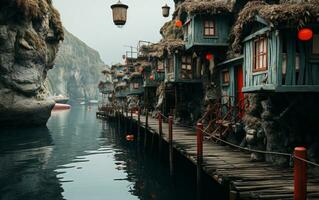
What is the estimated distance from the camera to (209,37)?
2391cm

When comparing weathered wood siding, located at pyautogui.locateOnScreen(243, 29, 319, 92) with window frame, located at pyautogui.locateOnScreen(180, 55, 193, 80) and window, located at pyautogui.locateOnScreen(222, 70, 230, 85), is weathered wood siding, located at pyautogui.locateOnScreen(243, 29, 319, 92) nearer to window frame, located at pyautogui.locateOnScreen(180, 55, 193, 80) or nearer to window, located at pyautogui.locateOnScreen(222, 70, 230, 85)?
window, located at pyautogui.locateOnScreen(222, 70, 230, 85)

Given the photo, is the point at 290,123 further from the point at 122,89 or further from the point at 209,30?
the point at 122,89

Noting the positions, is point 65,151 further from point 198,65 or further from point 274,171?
point 274,171

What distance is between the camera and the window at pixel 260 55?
13.8 m

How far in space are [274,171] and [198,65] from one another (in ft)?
59.3

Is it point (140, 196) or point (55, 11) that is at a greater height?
point (55, 11)

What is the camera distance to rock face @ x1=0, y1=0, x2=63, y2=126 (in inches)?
1363

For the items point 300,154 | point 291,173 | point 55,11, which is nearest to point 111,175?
point 291,173

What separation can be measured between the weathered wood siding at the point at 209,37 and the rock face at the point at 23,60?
19468 mm

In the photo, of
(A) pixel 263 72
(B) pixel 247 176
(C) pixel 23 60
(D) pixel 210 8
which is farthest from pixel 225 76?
(C) pixel 23 60

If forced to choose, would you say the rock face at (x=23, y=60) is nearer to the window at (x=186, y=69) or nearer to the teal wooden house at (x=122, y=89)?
the window at (x=186, y=69)

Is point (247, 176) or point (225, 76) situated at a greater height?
point (225, 76)

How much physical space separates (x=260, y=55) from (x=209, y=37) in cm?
999

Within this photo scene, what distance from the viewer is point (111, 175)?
1970 centimetres
